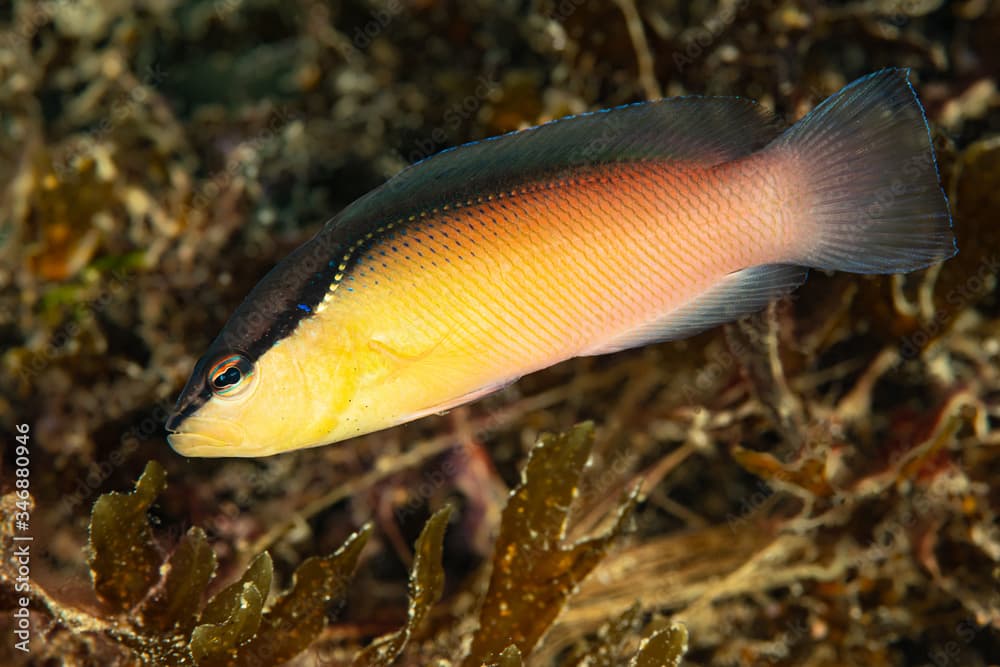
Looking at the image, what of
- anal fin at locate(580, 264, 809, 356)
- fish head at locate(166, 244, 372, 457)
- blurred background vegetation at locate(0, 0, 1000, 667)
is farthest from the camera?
blurred background vegetation at locate(0, 0, 1000, 667)

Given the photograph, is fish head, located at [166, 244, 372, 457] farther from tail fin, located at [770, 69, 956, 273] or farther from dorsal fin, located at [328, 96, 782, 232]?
tail fin, located at [770, 69, 956, 273]

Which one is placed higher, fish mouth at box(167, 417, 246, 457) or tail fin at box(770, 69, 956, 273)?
fish mouth at box(167, 417, 246, 457)

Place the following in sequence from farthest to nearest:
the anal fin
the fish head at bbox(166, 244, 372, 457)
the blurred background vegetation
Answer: the blurred background vegetation < the anal fin < the fish head at bbox(166, 244, 372, 457)

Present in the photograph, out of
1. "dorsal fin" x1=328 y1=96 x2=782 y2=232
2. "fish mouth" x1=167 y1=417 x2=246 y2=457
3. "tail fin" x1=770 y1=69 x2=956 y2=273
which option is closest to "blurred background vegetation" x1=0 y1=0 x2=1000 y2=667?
"fish mouth" x1=167 y1=417 x2=246 y2=457

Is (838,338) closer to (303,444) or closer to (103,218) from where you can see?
(303,444)

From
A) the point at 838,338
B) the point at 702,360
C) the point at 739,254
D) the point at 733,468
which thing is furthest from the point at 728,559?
the point at 739,254

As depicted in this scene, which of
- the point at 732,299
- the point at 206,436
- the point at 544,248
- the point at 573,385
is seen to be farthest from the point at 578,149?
the point at 573,385

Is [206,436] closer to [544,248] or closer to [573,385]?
[544,248]
